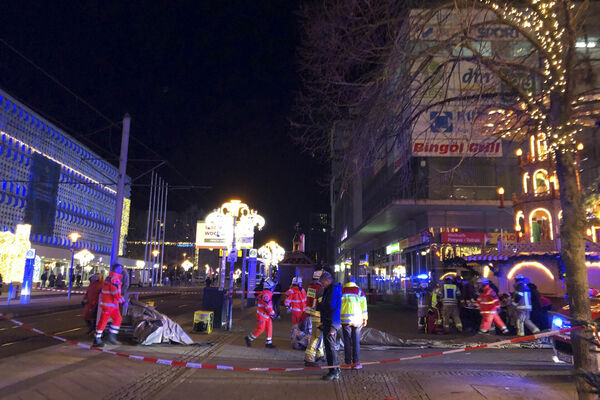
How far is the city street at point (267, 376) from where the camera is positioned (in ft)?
20.2

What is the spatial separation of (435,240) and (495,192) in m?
4.76

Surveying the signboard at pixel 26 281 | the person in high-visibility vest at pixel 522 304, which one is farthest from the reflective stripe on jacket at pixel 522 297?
the signboard at pixel 26 281

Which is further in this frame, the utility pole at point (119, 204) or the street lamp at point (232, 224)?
the street lamp at point (232, 224)

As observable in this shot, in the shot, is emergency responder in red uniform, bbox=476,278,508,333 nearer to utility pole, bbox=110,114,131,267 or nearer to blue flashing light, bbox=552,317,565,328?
blue flashing light, bbox=552,317,565,328

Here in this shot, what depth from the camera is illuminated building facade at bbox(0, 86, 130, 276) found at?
4025cm

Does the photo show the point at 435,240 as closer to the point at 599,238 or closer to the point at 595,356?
the point at 599,238

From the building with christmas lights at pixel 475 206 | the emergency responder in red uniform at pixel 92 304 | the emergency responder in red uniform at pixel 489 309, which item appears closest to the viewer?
the emergency responder in red uniform at pixel 92 304

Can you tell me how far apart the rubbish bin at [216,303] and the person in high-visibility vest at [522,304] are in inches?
318

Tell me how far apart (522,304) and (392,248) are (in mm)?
24169

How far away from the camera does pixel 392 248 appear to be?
3525 centimetres

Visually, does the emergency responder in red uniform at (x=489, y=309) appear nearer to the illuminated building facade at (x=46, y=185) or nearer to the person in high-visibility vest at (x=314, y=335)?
the person in high-visibility vest at (x=314, y=335)

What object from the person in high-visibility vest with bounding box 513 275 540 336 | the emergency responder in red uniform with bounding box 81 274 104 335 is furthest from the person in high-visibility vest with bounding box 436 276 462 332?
the emergency responder in red uniform with bounding box 81 274 104 335

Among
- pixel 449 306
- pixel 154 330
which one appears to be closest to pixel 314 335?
pixel 154 330

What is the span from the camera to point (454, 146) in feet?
84.0
